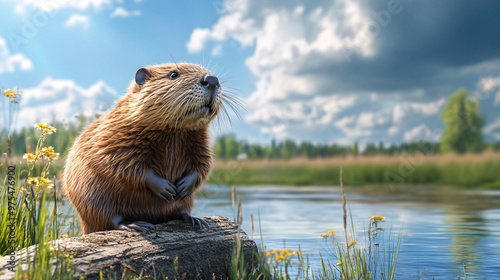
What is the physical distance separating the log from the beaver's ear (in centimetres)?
159

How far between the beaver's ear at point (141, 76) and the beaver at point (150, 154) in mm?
11

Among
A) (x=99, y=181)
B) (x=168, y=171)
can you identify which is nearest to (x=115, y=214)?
(x=99, y=181)

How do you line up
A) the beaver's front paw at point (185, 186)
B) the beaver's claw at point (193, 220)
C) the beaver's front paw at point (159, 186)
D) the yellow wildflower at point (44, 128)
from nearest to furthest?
1. the beaver's front paw at point (159, 186)
2. the beaver's front paw at point (185, 186)
3. the beaver's claw at point (193, 220)
4. the yellow wildflower at point (44, 128)

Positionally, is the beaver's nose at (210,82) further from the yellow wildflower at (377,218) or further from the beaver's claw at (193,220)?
the yellow wildflower at (377,218)

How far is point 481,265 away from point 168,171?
4.61 meters

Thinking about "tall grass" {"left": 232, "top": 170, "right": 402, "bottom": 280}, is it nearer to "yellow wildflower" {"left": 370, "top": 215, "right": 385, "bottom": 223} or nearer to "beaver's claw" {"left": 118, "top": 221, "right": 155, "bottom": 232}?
"yellow wildflower" {"left": 370, "top": 215, "right": 385, "bottom": 223}

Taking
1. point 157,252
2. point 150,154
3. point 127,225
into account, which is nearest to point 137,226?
point 127,225

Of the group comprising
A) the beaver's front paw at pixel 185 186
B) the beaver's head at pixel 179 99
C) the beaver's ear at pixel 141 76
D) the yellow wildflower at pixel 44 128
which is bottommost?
the beaver's front paw at pixel 185 186

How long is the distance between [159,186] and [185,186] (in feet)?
1.00

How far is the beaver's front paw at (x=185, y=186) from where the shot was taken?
15.9 feet

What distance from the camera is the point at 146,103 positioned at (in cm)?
482

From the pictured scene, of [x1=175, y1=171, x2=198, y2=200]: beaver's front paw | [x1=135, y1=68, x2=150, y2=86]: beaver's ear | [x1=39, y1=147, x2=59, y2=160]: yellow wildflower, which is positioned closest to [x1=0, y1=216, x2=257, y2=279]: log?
[x1=175, y1=171, x2=198, y2=200]: beaver's front paw

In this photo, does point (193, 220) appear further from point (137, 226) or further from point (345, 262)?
point (345, 262)

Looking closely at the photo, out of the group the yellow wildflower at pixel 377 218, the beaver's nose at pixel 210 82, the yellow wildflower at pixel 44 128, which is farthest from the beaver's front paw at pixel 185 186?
the yellow wildflower at pixel 377 218
